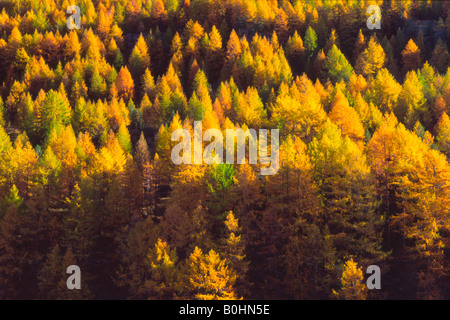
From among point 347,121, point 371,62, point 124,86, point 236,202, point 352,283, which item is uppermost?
point 371,62

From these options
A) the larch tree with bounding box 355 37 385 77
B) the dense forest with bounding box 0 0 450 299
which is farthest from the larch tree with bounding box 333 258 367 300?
the larch tree with bounding box 355 37 385 77

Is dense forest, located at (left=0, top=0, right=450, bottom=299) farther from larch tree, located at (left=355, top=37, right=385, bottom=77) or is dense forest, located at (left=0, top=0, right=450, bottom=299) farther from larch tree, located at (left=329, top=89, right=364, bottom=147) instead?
larch tree, located at (left=355, top=37, right=385, bottom=77)

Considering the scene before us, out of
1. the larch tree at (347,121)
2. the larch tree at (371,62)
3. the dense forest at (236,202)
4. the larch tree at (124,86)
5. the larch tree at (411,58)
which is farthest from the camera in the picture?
the larch tree at (411,58)

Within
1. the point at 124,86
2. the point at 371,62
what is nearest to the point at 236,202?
the point at 124,86

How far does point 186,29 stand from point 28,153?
7846 centimetres

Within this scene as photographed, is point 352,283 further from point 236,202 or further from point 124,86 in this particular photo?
point 124,86

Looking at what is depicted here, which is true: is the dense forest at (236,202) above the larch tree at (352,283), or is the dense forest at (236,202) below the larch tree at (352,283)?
above

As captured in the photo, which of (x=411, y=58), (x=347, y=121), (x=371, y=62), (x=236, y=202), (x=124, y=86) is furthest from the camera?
(x=411, y=58)

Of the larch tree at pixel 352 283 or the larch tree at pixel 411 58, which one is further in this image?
the larch tree at pixel 411 58

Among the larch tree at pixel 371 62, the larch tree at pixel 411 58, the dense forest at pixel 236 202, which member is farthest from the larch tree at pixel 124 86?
the larch tree at pixel 411 58

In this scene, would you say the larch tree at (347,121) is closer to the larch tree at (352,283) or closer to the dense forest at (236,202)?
the dense forest at (236,202)

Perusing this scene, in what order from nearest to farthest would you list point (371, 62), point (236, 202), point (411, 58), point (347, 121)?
point (236, 202)
point (347, 121)
point (371, 62)
point (411, 58)
